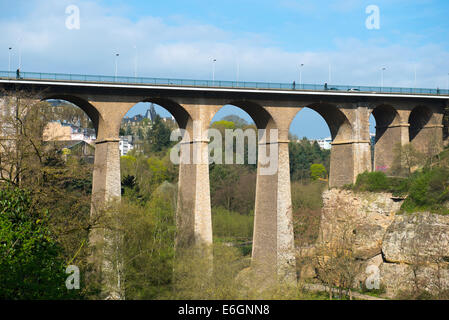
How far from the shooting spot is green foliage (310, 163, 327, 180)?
6819 cm

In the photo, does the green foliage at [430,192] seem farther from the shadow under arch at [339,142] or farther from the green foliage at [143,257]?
the green foliage at [143,257]

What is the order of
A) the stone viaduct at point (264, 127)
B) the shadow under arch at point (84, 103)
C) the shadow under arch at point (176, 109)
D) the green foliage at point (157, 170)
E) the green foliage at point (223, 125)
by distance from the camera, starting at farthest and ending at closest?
the green foliage at point (223, 125) → the green foliage at point (157, 170) → the shadow under arch at point (176, 109) → the stone viaduct at point (264, 127) → the shadow under arch at point (84, 103)

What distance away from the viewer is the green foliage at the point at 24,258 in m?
11.1

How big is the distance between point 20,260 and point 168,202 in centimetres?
2570

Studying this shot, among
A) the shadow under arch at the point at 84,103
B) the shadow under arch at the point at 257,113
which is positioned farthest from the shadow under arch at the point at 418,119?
the shadow under arch at the point at 84,103

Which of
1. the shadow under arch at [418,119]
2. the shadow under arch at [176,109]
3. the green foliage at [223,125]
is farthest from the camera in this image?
the green foliage at [223,125]

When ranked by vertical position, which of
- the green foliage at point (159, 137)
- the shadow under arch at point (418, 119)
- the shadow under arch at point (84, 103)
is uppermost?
the green foliage at point (159, 137)

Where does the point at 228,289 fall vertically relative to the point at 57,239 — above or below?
below

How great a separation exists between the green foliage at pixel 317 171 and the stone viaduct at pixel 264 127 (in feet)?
110

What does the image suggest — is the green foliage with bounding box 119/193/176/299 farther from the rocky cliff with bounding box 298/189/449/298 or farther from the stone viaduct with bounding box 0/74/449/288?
the rocky cliff with bounding box 298/189/449/298

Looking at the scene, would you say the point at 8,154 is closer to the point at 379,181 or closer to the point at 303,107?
the point at 303,107

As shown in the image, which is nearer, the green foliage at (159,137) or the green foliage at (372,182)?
the green foliage at (372,182)
